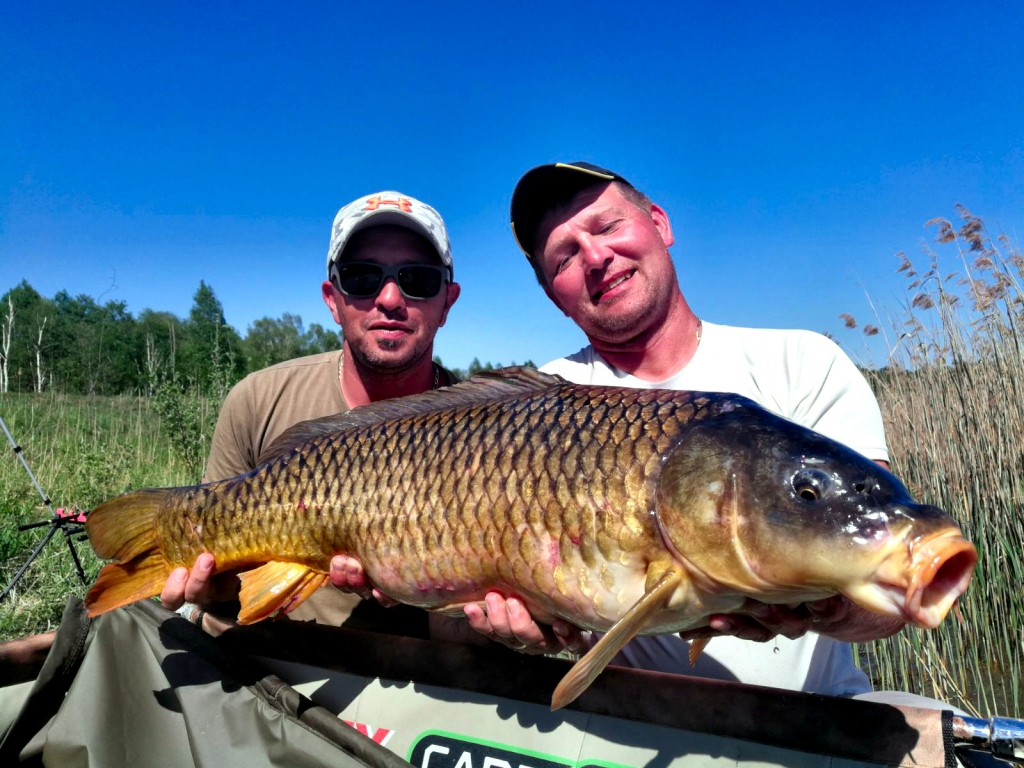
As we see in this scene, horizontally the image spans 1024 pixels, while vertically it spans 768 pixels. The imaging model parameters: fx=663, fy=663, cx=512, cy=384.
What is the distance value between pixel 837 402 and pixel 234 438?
6.04ft

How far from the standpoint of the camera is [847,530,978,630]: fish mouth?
84 centimetres

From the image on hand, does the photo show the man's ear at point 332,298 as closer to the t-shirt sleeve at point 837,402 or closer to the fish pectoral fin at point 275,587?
the fish pectoral fin at point 275,587

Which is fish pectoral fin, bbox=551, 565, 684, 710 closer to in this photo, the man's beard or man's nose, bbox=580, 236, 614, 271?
man's nose, bbox=580, 236, 614, 271

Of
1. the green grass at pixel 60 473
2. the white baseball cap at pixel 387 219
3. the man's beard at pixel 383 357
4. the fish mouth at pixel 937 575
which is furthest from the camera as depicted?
the green grass at pixel 60 473

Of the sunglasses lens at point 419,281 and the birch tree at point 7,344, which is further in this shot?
the birch tree at point 7,344

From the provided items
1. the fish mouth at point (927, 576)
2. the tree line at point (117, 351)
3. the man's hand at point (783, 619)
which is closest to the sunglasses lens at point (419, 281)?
the man's hand at point (783, 619)

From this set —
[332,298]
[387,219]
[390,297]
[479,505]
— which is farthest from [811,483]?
[332,298]

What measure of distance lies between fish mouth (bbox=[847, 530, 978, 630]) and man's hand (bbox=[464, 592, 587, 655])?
641mm

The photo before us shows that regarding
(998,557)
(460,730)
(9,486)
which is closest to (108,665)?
(460,730)

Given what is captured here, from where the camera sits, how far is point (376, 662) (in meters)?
1.48

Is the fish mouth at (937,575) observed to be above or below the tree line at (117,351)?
below

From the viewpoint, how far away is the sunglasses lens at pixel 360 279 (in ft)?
6.91

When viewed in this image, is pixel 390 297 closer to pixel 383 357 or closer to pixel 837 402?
pixel 383 357

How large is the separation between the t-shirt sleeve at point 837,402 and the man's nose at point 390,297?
1179 millimetres
